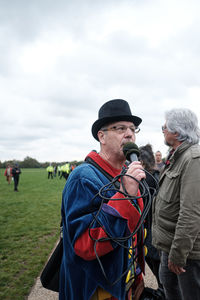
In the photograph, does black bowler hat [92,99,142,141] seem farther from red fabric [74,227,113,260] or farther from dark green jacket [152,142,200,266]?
red fabric [74,227,113,260]

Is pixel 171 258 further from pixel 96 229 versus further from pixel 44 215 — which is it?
pixel 44 215

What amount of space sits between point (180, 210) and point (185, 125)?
927 mm

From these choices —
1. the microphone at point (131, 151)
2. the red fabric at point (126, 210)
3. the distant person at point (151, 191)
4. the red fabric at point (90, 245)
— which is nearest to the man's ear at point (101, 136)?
the microphone at point (131, 151)

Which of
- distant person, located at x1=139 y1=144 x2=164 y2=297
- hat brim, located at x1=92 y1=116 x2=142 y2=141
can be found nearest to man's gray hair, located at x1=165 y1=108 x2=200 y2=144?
hat brim, located at x1=92 y1=116 x2=142 y2=141

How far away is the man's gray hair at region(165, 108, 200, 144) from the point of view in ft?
7.20

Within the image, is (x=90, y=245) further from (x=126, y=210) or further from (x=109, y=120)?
(x=109, y=120)

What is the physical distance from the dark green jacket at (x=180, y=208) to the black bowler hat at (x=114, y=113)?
0.67 m

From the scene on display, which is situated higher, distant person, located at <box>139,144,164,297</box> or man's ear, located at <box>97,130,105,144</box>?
man's ear, located at <box>97,130,105,144</box>

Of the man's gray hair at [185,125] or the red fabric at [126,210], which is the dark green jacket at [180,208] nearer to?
the man's gray hair at [185,125]

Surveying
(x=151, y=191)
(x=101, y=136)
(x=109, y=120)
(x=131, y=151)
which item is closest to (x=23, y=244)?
(x=151, y=191)

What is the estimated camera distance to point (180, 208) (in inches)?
77.8

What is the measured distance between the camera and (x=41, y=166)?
102062 mm

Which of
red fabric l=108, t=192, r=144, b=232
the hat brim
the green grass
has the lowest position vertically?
the green grass

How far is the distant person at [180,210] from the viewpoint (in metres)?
1.91
